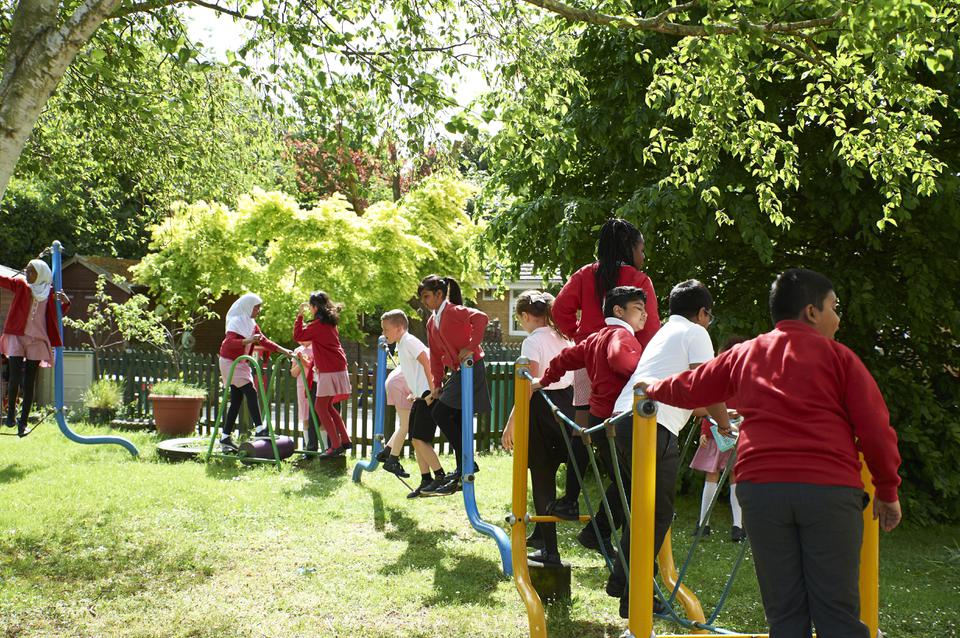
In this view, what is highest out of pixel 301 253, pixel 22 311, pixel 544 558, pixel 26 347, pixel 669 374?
pixel 301 253

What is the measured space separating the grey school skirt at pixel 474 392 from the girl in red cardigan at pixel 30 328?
4.90 m

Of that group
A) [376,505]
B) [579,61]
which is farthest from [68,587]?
[579,61]

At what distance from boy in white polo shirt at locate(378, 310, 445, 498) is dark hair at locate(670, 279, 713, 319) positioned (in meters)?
3.51

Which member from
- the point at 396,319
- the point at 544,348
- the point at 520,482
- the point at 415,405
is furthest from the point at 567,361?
the point at 396,319

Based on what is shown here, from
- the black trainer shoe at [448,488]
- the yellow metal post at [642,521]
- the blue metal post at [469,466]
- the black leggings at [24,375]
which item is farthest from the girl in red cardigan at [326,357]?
the yellow metal post at [642,521]

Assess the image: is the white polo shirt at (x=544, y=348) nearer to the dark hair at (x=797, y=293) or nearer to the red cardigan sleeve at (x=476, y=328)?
the red cardigan sleeve at (x=476, y=328)

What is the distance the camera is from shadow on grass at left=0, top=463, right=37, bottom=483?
920 centimetres

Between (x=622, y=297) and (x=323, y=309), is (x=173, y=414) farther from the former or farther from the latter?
(x=622, y=297)

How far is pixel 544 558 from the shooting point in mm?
5348

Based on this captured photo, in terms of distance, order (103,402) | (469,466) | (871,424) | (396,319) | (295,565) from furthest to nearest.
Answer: (103,402), (396,319), (469,466), (295,565), (871,424)

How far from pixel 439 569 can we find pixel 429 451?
5.79 ft

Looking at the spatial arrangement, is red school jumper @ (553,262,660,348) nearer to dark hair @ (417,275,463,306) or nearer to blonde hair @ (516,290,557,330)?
blonde hair @ (516,290,557,330)

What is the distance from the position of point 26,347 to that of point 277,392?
152 inches

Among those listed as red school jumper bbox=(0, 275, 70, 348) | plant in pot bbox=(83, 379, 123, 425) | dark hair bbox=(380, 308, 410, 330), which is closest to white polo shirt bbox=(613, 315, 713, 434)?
dark hair bbox=(380, 308, 410, 330)
